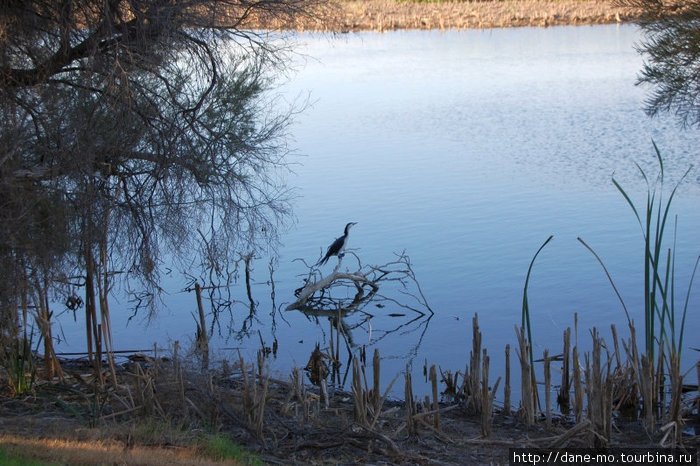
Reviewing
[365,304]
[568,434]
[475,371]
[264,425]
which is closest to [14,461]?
[264,425]

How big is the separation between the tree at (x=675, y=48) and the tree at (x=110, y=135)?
6172 mm

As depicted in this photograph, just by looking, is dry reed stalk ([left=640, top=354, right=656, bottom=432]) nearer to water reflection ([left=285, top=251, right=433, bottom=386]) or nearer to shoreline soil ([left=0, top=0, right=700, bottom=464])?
shoreline soil ([left=0, top=0, right=700, bottom=464])

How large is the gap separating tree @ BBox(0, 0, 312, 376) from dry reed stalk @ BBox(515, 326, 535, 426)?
4069mm

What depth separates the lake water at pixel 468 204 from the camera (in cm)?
1273

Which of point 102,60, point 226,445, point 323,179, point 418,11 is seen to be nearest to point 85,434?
point 226,445

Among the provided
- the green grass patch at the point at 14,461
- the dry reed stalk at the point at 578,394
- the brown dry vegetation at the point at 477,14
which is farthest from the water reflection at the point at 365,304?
the brown dry vegetation at the point at 477,14

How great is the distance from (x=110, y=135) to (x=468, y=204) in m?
10.1

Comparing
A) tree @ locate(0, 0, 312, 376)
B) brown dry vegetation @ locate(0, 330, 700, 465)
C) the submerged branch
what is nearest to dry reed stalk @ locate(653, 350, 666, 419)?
brown dry vegetation @ locate(0, 330, 700, 465)

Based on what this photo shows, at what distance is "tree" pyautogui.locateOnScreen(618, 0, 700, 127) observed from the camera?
13.1 m

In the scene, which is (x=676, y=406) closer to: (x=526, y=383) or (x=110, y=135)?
(x=526, y=383)

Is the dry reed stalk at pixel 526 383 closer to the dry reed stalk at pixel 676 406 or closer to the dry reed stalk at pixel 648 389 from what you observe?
the dry reed stalk at pixel 648 389

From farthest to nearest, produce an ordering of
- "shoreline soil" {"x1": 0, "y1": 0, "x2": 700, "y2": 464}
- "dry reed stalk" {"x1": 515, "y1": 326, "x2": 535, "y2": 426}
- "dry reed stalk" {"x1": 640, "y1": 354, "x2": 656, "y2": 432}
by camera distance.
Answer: "dry reed stalk" {"x1": 515, "y1": 326, "x2": 535, "y2": 426} < "dry reed stalk" {"x1": 640, "y1": 354, "x2": 656, "y2": 432} < "shoreline soil" {"x1": 0, "y1": 0, "x2": 700, "y2": 464}

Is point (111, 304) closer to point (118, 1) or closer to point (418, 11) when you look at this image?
point (118, 1)

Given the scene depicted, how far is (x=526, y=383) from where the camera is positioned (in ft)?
27.0
